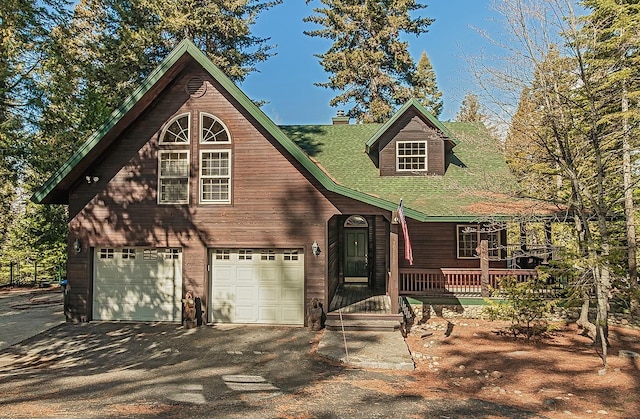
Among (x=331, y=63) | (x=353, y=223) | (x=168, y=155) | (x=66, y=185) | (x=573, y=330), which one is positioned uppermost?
(x=331, y=63)

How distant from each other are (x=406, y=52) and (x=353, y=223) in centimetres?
2036

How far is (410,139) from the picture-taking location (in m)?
16.5

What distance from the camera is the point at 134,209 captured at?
12766 millimetres

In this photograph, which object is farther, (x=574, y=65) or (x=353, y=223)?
(x=353, y=223)

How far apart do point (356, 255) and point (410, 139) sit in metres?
5.58

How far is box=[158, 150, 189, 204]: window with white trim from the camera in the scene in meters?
12.8

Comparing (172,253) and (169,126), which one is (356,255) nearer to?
(172,253)

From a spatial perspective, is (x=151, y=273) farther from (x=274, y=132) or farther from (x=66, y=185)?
(x=274, y=132)

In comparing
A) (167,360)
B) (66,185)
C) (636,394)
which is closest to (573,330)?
(636,394)

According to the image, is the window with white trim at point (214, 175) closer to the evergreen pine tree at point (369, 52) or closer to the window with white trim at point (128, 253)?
the window with white trim at point (128, 253)

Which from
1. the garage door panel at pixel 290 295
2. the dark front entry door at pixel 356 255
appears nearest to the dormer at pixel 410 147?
the dark front entry door at pixel 356 255

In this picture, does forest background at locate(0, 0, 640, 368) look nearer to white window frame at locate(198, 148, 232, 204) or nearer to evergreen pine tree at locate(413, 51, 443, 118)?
evergreen pine tree at locate(413, 51, 443, 118)

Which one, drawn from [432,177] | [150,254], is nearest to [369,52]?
[432,177]

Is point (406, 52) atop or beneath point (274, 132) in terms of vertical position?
atop
